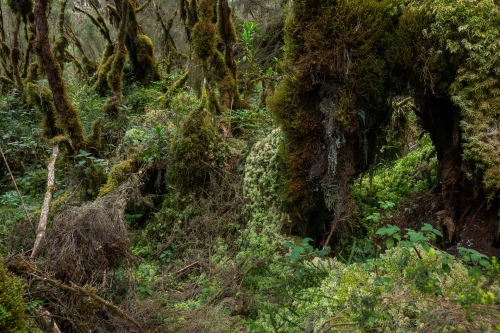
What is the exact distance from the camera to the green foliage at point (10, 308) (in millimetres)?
2072

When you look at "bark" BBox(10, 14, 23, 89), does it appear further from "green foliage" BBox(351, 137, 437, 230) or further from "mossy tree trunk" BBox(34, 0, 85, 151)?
"green foliage" BBox(351, 137, 437, 230)

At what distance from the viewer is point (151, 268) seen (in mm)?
4859

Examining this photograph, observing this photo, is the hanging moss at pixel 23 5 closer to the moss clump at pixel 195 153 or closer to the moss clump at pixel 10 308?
the moss clump at pixel 195 153

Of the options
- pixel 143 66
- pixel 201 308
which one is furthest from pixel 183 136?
pixel 143 66

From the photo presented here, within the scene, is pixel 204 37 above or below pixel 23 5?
below

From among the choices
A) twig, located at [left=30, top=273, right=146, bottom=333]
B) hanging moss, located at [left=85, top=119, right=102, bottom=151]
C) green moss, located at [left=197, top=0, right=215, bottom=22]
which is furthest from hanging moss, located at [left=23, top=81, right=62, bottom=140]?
twig, located at [left=30, top=273, right=146, bottom=333]

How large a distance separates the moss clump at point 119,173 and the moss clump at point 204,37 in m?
2.24

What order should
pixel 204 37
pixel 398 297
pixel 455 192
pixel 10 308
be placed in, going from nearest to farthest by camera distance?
pixel 10 308, pixel 398 297, pixel 455 192, pixel 204 37

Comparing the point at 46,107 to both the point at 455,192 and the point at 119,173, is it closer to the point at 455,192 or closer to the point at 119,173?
the point at 119,173

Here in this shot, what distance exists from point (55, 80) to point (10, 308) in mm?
4646

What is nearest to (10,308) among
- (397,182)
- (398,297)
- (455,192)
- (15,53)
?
(398,297)

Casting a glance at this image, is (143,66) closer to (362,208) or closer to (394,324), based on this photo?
(362,208)

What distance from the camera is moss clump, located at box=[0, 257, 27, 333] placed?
2.07 metres

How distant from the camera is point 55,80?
19.4 feet
